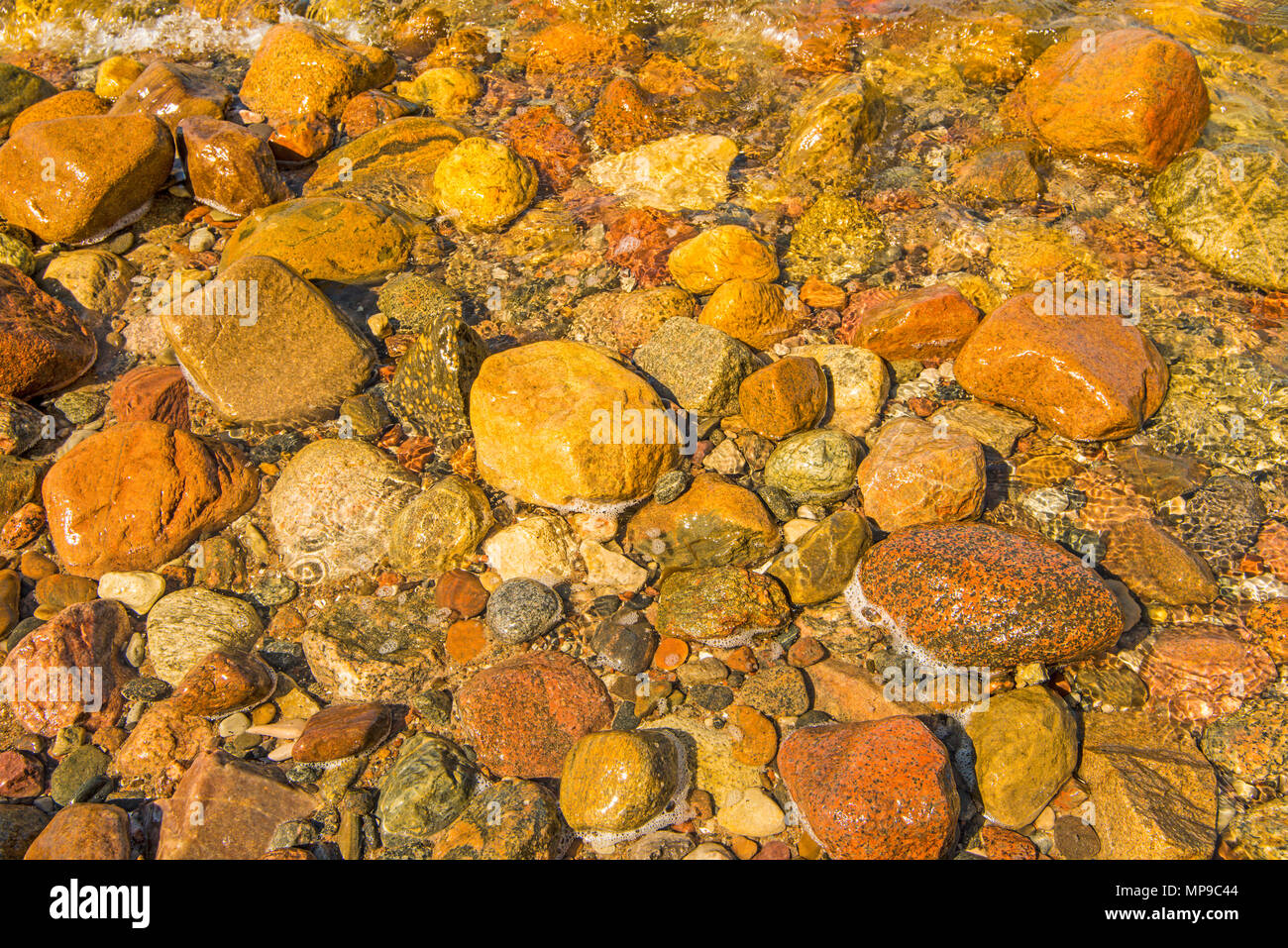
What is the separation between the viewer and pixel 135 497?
4.57m

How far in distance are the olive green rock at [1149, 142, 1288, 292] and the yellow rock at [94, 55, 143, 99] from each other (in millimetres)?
10950

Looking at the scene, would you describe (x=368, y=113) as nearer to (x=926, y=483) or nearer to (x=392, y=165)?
(x=392, y=165)

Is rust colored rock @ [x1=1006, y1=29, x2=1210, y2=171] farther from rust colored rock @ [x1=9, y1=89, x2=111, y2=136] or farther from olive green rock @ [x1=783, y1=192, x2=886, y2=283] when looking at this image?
rust colored rock @ [x1=9, y1=89, x2=111, y2=136]

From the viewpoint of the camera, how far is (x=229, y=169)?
262 inches

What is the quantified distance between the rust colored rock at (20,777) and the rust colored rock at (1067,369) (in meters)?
6.17

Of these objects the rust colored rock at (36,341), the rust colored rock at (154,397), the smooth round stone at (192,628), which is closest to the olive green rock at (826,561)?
the smooth round stone at (192,628)

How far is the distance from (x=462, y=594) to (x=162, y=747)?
1.77m

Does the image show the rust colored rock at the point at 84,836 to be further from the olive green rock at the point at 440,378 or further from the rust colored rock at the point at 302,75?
the rust colored rock at the point at 302,75

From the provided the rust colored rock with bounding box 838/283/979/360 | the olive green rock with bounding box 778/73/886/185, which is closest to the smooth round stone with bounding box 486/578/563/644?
the rust colored rock with bounding box 838/283/979/360

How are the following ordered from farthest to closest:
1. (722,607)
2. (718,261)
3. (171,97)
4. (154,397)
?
(171,97) → (718,261) → (154,397) → (722,607)

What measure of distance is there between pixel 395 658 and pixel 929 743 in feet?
9.67

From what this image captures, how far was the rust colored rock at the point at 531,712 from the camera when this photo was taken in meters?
3.78

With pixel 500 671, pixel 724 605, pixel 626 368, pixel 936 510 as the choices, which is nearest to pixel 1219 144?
pixel 936 510

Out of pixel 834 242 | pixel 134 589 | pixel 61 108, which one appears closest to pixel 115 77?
pixel 61 108
